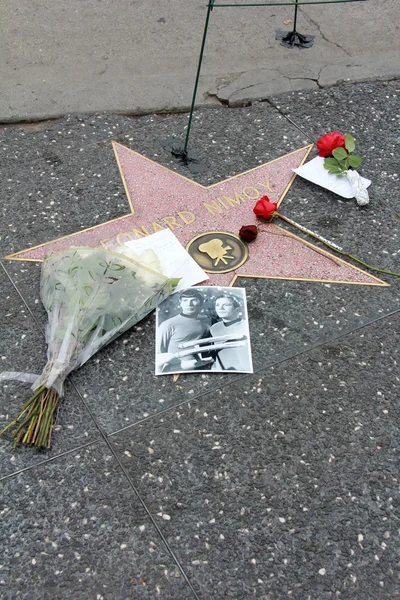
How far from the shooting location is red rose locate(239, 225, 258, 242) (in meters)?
2.82

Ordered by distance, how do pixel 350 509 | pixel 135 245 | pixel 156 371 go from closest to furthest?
pixel 350 509, pixel 156 371, pixel 135 245

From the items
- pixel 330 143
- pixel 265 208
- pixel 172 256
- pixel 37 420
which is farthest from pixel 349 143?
pixel 37 420

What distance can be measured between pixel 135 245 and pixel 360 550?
1.58 meters

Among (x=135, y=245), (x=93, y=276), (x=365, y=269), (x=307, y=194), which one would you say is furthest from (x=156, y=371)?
(x=307, y=194)

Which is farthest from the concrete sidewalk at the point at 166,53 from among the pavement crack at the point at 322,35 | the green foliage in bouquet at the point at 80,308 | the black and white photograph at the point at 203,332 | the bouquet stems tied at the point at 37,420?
the bouquet stems tied at the point at 37,420

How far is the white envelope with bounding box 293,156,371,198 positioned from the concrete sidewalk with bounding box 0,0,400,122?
0.78 metres

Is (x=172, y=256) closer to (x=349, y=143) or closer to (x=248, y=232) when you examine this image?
(x=248, y=232)

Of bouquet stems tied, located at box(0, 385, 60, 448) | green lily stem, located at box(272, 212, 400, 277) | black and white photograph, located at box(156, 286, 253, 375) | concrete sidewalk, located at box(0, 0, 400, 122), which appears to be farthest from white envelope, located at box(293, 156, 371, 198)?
bouquet stems tied, located at box(0, 385, 60, 448)

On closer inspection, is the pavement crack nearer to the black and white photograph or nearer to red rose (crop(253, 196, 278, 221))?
red rose (crop(253, 196, 278, 221))

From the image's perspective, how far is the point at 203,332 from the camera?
2.48 meters

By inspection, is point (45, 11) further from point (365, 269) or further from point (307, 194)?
point (365, 269)

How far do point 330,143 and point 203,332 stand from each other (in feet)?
4.76

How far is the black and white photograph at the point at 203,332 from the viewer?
2402 millimetres

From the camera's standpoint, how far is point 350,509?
6.72 feet
